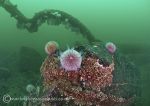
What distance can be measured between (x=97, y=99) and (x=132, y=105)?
1528 mm

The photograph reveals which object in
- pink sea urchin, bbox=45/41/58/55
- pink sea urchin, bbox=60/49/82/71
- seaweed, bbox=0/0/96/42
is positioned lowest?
pink sea urchin, bbox=60/49/82/71

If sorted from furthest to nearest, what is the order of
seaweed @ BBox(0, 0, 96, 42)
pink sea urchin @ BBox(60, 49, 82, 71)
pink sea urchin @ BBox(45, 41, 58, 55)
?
seaweed @ BBox(0, 0, 96, 42) → pink sea urchin @ BBox(45, 41, 58, 55) → pink sea urchin @ BBox(60, 49, 82, 71)

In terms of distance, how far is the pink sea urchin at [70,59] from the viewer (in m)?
4.76

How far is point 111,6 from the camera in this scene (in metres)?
68.3

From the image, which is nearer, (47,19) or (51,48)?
(51,48)

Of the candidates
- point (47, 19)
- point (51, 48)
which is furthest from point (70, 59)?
point (47, 19)

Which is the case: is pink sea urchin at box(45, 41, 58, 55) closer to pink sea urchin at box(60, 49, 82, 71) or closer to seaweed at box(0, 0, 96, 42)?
pink sea urchin at box(60, 49, 82, 71)

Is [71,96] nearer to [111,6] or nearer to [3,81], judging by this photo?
[3,81]

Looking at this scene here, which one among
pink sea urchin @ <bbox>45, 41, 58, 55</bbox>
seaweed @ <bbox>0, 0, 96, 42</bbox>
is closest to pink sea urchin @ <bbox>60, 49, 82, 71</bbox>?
pink sea urchin @ <bbox>45, 41, 58, 55</bbox>

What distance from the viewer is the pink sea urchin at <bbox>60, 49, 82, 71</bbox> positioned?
4762 mm

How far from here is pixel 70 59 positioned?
4.79m

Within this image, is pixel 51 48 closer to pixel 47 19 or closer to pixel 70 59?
pixel 70 59

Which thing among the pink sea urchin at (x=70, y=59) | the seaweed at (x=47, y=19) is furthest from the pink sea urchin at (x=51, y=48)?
the seaweed at (x=47, y=19)

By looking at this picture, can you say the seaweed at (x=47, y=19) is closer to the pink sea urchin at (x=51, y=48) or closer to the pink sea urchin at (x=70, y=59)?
the pink sea urchin at (x=51, y=48)
